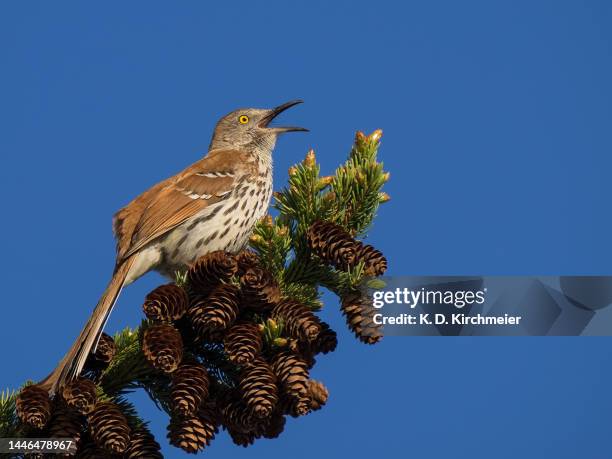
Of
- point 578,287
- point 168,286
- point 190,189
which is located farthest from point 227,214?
point 578,287

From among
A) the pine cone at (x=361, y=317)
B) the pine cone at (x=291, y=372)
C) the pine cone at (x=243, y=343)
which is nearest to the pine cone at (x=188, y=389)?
the pine cone at (x=243, y=343)

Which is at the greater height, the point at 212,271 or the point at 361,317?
the point at 212,271

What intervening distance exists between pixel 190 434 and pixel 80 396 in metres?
0.40

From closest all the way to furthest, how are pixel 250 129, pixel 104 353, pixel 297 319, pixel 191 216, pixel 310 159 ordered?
1. pixel 297 319
2. pixel 104 353
3. pixel 310 159
4. pixel 191 216
5. pixel 250 129

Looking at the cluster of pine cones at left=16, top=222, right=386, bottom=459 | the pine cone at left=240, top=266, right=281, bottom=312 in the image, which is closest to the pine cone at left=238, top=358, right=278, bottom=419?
the cluster of pine cones at left=16, top=222, right=386, bottom=459

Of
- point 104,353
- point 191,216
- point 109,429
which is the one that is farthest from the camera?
point 191,216

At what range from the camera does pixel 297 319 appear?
11.1ft

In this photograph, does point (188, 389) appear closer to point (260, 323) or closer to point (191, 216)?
point (260, 323)

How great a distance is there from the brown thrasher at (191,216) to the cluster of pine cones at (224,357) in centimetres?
88

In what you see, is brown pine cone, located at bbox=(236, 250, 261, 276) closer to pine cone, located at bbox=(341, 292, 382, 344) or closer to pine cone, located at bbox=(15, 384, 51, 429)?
pine cone, located at bbox=(341, 292, 382, 344)

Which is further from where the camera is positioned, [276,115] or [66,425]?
[276,115]

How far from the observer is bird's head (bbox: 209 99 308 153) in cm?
599

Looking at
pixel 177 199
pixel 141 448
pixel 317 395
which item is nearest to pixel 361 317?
pixel 317 395

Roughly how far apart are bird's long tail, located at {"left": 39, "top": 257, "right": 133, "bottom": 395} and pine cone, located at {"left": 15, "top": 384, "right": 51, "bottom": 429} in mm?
41
